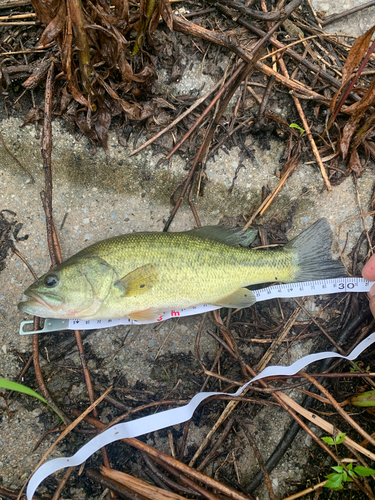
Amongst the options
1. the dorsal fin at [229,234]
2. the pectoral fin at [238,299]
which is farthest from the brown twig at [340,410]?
the dorsal fin at [229,234]

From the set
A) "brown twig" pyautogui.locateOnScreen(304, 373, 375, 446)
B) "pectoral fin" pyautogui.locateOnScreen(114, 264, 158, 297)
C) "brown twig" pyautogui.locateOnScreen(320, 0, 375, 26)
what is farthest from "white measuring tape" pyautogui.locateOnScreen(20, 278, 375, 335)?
"brown twig" pyautogui.locateOnScreen(320, 0, 375, 26)

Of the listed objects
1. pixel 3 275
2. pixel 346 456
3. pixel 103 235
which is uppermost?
pixel 103 235

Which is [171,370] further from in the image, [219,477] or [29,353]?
[29,353]

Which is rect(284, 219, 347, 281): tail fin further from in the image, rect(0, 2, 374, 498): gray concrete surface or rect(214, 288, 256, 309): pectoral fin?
rect(214, 288, 256, 309): pectoral fin

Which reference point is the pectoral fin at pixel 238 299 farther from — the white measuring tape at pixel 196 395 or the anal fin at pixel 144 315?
the anal fin at pixel 144 315

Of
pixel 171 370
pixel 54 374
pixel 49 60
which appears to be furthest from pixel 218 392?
pixel 49 60
